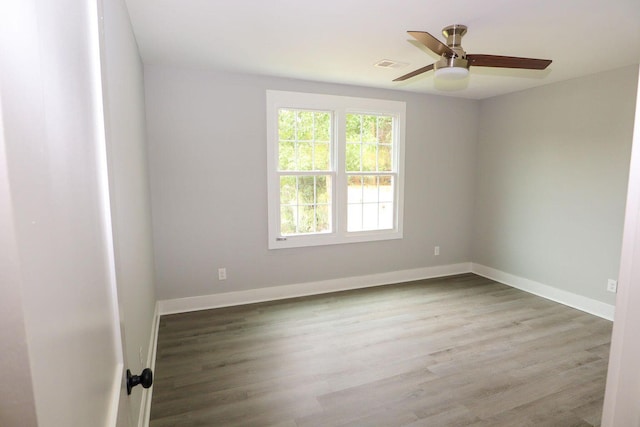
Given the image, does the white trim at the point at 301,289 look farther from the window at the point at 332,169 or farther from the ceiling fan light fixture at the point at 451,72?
the ceiling fan light fixture at the point at 451,72

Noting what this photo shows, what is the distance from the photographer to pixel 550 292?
4.01 meters

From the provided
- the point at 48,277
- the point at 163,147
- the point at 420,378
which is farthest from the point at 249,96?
the point at 48,277

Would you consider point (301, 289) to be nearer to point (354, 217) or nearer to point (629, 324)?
point (354, 217)

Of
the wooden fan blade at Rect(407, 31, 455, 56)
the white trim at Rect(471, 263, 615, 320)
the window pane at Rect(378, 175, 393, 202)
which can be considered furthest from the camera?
the window pane at Rect(378, 175, 393, 202)

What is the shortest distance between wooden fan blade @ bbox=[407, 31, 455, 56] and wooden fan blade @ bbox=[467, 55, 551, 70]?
0.16 m

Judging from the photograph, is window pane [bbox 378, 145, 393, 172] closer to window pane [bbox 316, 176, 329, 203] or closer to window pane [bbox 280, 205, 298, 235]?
window pane [bbox 316, 176, 329, 203]

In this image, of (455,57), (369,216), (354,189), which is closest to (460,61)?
(455,57)

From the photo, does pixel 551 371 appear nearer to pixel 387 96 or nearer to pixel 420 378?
pixel 420 378

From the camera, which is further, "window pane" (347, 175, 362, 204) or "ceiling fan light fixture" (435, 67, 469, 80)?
"window pane" (347, 175, 362, 204)

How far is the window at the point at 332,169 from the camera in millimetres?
3799

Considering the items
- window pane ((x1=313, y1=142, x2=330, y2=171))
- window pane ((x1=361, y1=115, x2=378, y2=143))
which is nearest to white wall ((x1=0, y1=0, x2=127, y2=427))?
window pane ((x1=313, y1=142, x2=330, y2=171))

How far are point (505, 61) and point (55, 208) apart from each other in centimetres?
258

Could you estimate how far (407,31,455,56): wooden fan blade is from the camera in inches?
77.5

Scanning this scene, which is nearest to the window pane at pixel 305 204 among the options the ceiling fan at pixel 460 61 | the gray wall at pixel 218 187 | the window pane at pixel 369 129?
the gray wall at pixel 218 187
